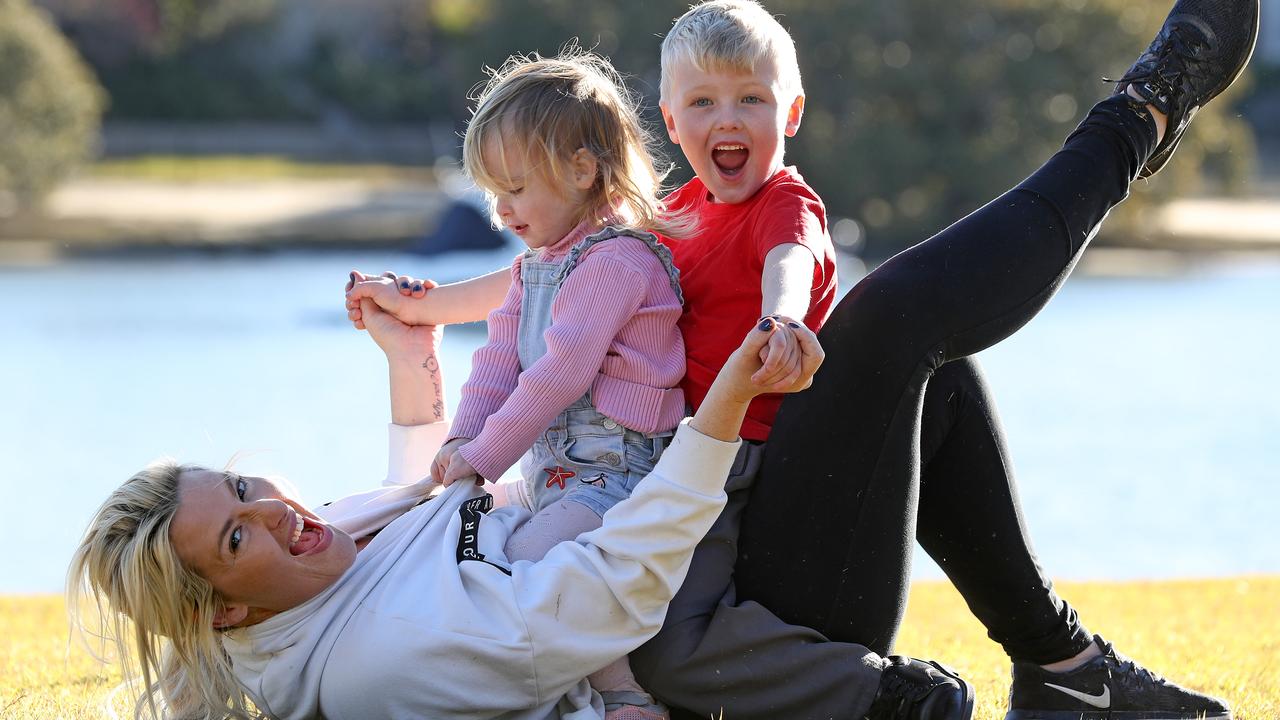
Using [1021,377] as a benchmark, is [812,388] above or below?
below

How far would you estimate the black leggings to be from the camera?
2008 mm

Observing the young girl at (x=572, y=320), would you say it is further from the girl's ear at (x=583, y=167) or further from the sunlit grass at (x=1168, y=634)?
the sunlit grass at (x=1168, y=634)

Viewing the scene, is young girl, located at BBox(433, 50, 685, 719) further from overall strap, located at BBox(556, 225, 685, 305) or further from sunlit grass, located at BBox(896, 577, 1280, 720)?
sunlit grass, located at BBox(896, 577, 1280, 720)

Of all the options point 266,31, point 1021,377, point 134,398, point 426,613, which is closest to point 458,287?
point 426,613

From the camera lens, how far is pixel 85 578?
2.03 metres

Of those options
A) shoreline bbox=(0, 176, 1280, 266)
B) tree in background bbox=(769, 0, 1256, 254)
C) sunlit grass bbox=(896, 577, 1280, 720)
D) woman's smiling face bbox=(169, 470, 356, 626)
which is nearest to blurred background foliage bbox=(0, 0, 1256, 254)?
A: tree in background bbox=(769, 0, 1256, 254)

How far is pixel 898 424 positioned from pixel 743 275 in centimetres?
35

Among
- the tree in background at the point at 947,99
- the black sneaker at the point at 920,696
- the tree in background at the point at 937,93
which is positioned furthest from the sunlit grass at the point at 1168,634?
the tree in background at the point at 947,99

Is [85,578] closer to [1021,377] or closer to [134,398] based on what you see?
[134,398]

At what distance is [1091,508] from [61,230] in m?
20.2

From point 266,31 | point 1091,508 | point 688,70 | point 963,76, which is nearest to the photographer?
point 688,70

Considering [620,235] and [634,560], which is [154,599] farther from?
[620,235]

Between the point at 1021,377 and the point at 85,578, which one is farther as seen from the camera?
the point at 1021,377

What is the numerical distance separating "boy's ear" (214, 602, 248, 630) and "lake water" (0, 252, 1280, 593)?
2.88 feet
